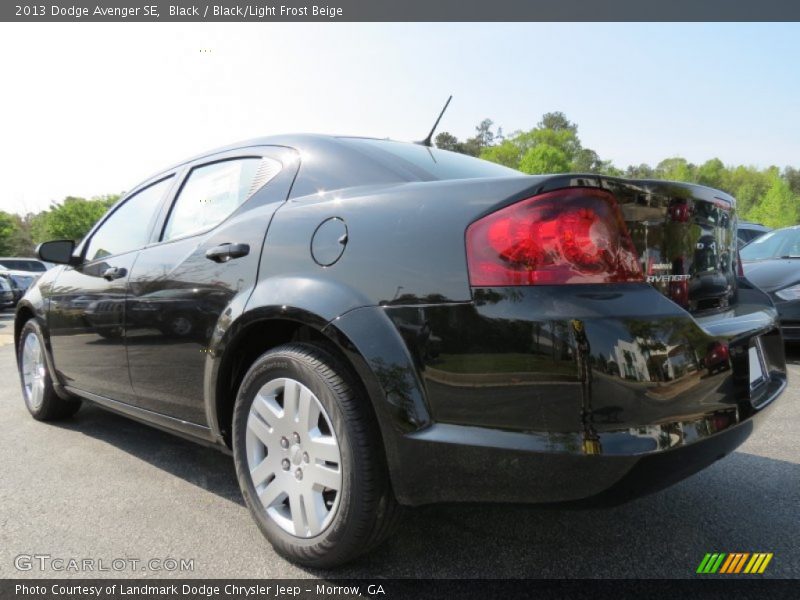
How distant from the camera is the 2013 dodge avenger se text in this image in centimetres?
145

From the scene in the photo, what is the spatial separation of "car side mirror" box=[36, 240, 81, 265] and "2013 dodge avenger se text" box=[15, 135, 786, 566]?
1.44 metres

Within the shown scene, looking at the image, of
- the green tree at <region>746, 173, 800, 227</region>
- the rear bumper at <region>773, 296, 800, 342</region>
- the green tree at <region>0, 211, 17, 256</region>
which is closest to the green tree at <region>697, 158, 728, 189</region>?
the green tree at <region>746, 173, 800, 227</region>

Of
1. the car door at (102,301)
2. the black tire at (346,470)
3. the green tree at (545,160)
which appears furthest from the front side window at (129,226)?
the green tree at (545,160)

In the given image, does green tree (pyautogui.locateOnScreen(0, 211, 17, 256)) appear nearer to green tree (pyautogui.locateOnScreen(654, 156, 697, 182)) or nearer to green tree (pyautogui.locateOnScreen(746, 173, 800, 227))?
green tree (pyautogui.locateOnScreen(746, 173, 800, 227))

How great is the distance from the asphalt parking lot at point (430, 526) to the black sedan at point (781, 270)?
2.90m

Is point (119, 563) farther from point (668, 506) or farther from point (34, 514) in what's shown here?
point (668, 506)

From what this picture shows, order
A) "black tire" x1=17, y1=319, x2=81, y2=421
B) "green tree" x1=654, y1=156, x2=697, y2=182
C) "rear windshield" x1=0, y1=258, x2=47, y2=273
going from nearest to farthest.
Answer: "black tire" x1=17, y1=319, x2=81, y2=421, "rear windshield" x1=0, y1=258, x2=47, y2=273, "green tree" x1=654, y1=156, x2=697, y2=182

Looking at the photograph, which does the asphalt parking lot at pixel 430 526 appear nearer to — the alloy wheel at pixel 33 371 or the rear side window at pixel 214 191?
the alloy wheel at pixel 33 371

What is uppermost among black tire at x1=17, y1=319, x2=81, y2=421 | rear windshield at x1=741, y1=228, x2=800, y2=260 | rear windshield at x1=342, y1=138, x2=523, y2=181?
rear windshield at x1=342, y1=138, x2=523, y2=181

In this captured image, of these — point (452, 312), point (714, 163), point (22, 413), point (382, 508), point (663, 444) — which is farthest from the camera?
point (714, 163)

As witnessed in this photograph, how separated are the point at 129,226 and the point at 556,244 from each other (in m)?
2.63

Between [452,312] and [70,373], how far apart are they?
2.87 metres

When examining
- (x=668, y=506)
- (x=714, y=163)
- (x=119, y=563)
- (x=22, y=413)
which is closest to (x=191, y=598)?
(x=119, y=563)

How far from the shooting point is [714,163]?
8431 cm
